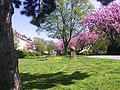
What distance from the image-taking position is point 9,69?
593 centimetres

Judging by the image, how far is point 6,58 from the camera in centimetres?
593

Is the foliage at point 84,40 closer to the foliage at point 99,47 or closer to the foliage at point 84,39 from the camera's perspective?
the foliage at point 84,39

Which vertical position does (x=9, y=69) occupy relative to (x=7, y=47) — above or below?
below

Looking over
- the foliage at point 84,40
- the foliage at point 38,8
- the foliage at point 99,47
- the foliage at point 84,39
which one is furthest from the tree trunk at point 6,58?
the foliage at point 84,40

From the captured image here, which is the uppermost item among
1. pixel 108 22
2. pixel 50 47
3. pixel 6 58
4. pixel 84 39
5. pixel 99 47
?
pixel 108 22

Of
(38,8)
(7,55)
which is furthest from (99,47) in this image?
(7,55)

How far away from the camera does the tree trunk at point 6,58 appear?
5922 mm

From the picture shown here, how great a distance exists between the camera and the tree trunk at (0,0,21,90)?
5.92 metres

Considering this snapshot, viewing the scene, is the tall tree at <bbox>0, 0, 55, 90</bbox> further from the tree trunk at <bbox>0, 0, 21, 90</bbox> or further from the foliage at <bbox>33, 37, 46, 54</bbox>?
the foliage at <bbox>33, 37, 46, 54</bbox>

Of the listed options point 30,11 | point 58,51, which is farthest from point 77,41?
point 30,11

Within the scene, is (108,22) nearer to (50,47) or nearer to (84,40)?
(84,40)

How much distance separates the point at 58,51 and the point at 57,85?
6957 centimetres

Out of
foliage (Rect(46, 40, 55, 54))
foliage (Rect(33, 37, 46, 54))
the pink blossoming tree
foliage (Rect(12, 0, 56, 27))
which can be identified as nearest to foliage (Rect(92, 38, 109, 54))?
the pink blossoming tree

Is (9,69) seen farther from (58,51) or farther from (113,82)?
A: (58,51)
